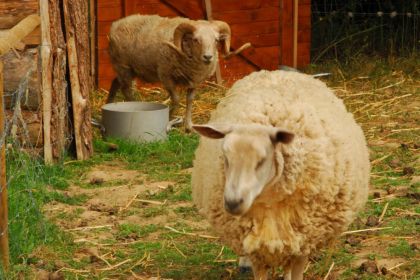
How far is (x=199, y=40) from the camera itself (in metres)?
8.95

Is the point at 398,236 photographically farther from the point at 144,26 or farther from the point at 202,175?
the point at 144,26

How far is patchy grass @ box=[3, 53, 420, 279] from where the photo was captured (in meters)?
5.45

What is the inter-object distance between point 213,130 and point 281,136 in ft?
1.02

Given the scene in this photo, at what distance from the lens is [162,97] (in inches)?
419

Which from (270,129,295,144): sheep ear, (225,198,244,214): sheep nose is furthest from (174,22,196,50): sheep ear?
(225,198,244,214): sheep nose

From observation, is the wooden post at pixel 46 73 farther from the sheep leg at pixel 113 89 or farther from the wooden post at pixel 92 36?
the wooden post at pixel 92 36

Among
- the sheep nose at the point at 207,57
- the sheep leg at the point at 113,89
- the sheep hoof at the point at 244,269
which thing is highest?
the sheep nose at the point at 207,57

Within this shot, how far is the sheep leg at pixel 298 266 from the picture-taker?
15.4 feet

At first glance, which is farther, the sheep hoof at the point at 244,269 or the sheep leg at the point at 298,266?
the sheep hoof at the point at 244,269

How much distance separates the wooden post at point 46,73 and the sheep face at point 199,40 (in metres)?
1.81

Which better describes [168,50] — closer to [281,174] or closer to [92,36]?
[92,36]

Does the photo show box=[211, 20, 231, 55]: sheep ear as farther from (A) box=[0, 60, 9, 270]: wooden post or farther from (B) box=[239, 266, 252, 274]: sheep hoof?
(A) box=[0, 60, 9, 270]: wooden post

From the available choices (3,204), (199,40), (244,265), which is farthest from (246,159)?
(199,40)

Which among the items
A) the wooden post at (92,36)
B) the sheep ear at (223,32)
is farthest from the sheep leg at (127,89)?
the sheep ear at (223,32)
